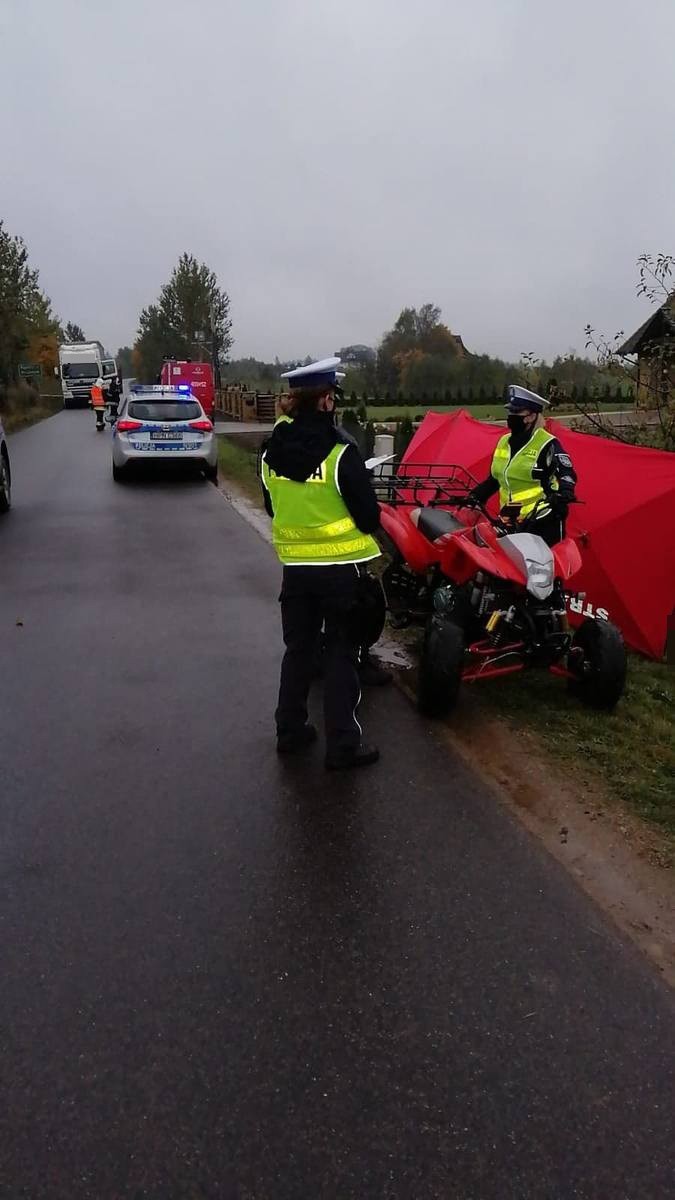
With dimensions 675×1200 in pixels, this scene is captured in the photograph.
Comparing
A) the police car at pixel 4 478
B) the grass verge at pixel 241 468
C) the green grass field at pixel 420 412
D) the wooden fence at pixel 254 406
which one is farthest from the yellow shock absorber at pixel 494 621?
the wooden fence at pixel 254 406

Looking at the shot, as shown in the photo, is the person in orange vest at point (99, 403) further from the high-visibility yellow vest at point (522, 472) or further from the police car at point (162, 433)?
the high-visibility yellow vest at point (522, 472)

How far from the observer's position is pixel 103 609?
724 cm

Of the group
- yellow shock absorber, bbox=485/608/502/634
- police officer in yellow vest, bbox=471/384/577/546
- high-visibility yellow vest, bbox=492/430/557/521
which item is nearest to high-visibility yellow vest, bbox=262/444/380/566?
yellow shock absorber, bbox=485/608/502/634

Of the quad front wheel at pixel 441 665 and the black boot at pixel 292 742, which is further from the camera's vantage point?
the quad front wheel at pixel 441 665

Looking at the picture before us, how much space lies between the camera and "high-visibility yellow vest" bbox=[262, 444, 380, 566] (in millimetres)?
4039

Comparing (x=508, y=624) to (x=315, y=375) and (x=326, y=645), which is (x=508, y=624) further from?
(x=315, y=375)

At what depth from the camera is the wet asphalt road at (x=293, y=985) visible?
215cm

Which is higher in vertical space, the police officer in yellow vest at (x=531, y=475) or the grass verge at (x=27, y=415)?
the police officer in yellow vest at (x=531, y=475)

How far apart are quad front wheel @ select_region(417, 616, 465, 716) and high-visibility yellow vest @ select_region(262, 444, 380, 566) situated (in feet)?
2.30

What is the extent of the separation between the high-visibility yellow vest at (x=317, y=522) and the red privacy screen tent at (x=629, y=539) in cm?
237

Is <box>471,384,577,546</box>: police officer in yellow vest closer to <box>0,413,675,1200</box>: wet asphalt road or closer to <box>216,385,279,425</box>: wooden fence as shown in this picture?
<box>0,413,675,1200</box>: wet asphalt road

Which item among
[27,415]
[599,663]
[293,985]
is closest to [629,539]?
[599,663]

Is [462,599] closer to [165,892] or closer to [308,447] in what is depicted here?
[308,447]

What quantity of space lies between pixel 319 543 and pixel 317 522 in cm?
10
